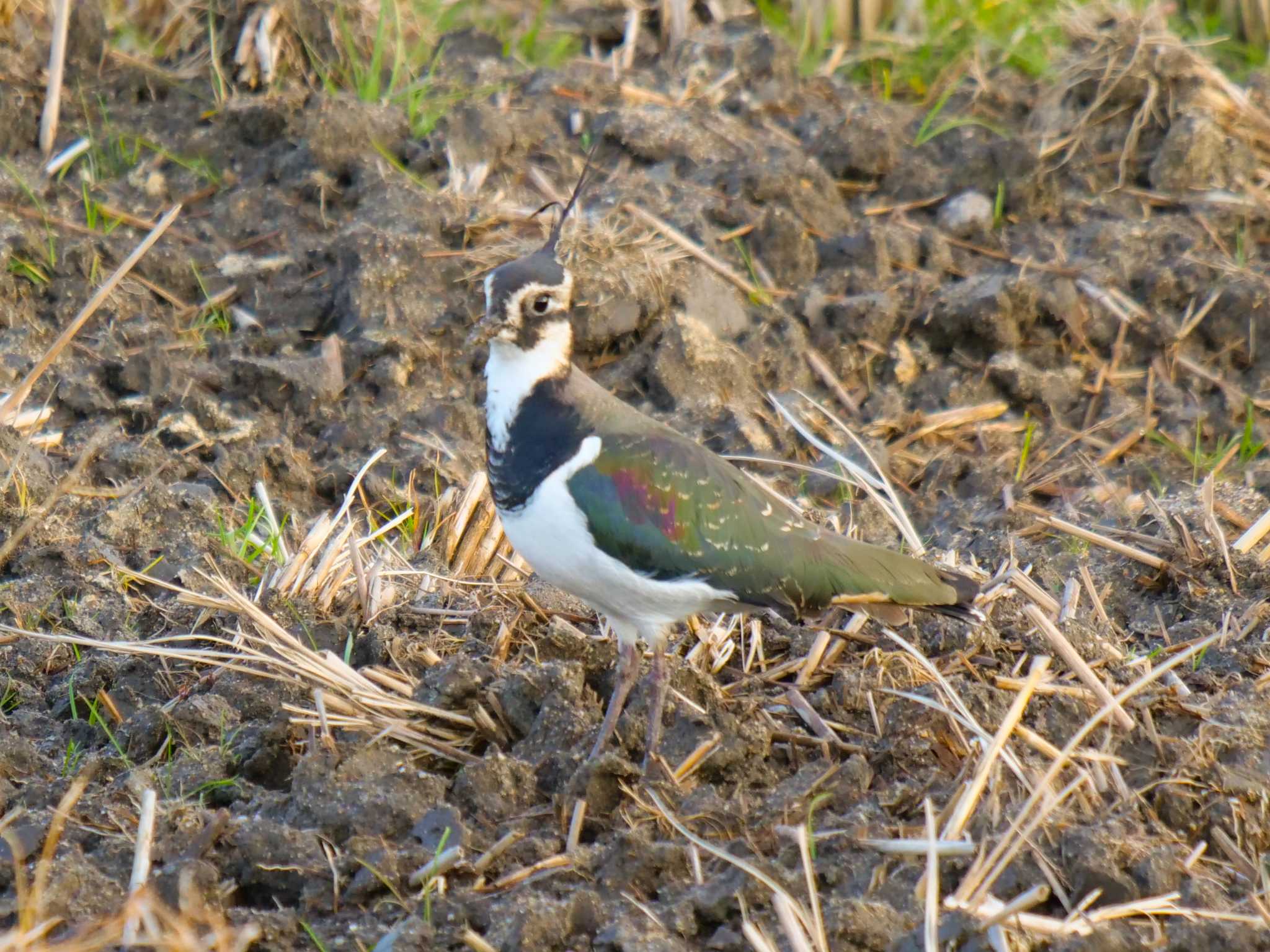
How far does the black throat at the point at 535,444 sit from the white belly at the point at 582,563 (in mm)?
34

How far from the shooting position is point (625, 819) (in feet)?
14.9

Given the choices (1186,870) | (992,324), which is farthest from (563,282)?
(992,324)

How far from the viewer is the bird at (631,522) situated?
484cm

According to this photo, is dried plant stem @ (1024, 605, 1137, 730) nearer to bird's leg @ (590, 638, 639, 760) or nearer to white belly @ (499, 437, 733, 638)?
white belly @ (499, 437, 733, 638)

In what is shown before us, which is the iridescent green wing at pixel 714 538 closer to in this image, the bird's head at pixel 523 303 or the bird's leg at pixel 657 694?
the bird's leg at pixel 657 694

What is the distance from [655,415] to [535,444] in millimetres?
2296

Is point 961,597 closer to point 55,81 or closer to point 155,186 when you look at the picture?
point 155,186

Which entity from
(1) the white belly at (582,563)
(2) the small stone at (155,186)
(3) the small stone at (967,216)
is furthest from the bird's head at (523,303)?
(3) the small stone at (967,216)

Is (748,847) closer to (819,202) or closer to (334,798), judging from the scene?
(334,798)

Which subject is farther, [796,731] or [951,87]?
[951,87]

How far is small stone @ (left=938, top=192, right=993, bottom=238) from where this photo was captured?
8398 millimetres

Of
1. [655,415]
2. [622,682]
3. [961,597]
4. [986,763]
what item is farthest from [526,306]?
[655,415]

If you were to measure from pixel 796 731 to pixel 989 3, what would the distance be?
6.50 metres

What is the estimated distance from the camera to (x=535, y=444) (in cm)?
496
